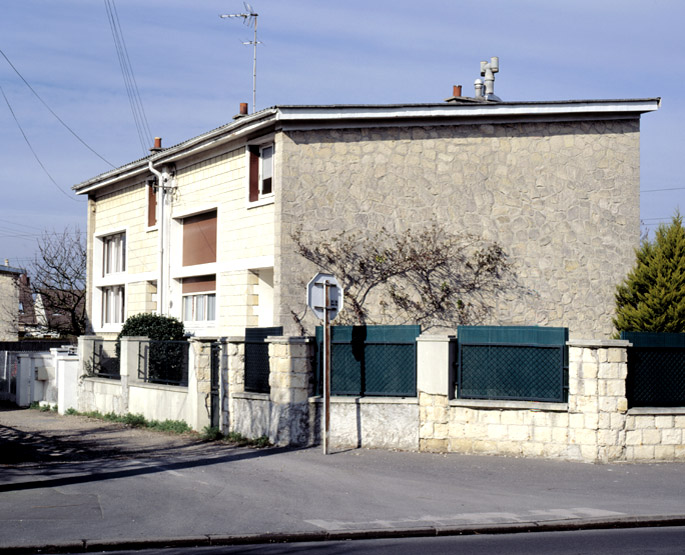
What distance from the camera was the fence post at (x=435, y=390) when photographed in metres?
14.6

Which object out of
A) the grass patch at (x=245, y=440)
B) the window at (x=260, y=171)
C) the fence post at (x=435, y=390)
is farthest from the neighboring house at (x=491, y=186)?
the fence post at (x=435, y=390)

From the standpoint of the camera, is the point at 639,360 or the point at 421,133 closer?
the point at 639,360

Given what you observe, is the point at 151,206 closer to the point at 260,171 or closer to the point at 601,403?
the point at 260,171

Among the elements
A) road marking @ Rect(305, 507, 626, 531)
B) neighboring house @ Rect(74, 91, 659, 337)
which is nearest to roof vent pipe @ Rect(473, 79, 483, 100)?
neighboring house @ Rect(74, 91, 659, 337)

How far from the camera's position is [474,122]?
2008 centimetres

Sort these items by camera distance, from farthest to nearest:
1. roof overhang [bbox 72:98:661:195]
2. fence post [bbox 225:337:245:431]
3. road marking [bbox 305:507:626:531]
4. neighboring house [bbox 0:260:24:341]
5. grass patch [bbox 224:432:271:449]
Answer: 1. neighboring house [bbox 0:260:24:341]
2. roof overhang [bbox 72:98:661:195]
3. fence post [bbox 225:337:245:431]
4. grass patch [bbox 224:432:271:449]
5. road marking [bbox 305:507:626:531]

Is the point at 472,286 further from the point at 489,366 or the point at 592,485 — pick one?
the point at 592,485

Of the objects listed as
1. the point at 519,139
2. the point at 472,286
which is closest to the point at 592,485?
the point at 472,286

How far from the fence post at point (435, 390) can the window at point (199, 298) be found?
10.1 metres

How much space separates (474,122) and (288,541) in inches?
532

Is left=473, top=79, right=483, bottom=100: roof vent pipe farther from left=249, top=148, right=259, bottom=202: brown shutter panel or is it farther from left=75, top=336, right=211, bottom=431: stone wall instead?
left=75, top=336, right=211, bottom=431: stone wall

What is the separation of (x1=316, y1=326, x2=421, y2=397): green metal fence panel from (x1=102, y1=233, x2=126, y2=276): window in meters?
16.3

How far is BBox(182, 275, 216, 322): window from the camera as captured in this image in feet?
78.0

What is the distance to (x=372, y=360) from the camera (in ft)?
50.4
